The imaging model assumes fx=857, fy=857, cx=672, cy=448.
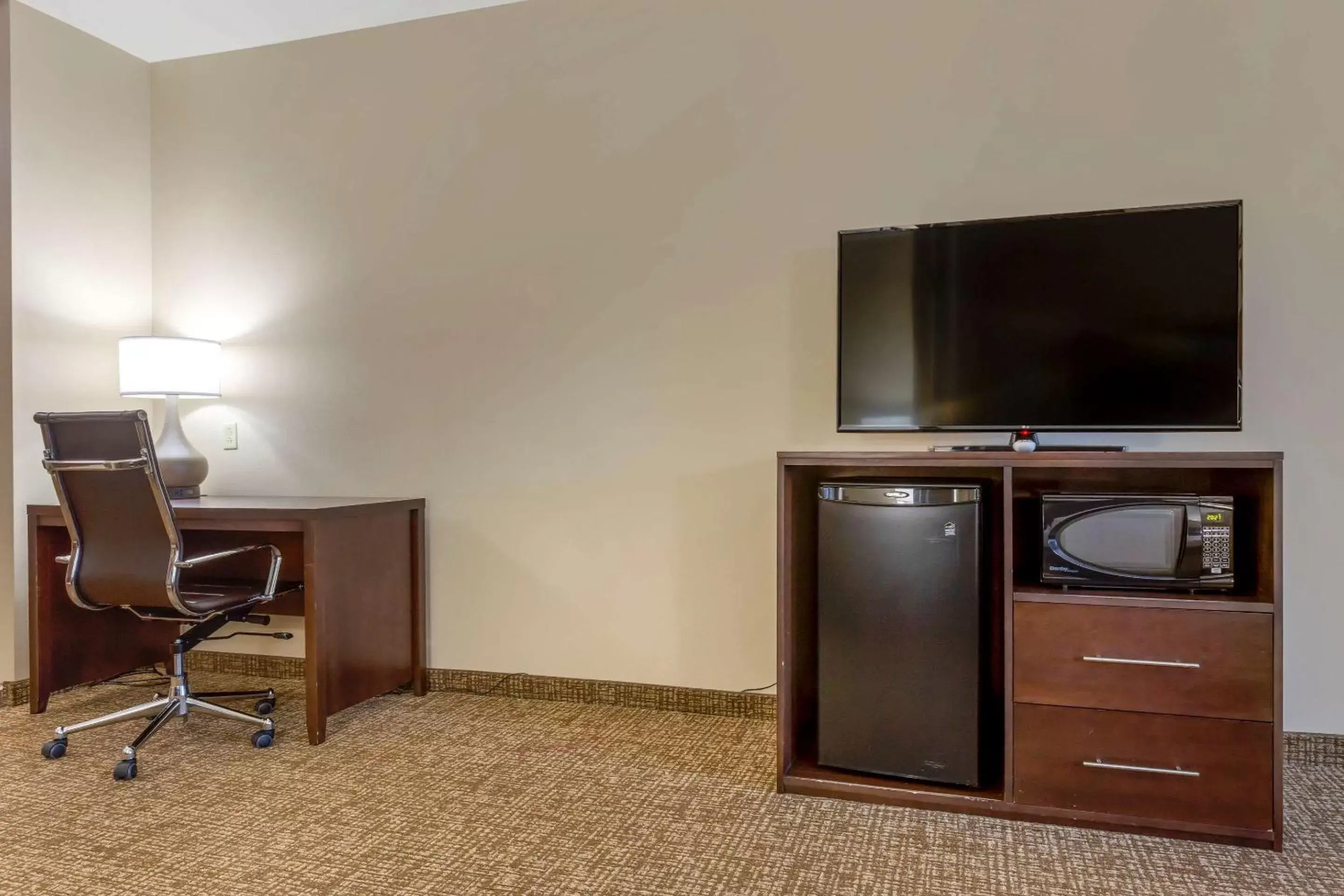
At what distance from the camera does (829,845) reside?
73.8 inches

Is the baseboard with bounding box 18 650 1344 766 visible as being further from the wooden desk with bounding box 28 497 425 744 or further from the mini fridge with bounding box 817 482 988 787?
the mini fridge with bounding box 817 482 988 787

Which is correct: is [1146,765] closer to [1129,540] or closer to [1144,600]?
[1144,600]

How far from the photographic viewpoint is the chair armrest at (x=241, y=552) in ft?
7.77

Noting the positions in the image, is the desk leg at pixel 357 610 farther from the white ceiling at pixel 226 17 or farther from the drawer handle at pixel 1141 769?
the drawer handle at pixel 1141 769

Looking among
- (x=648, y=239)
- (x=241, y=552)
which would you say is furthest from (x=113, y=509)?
(x=648, y=239)

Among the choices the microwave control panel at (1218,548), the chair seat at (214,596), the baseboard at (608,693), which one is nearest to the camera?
the microwave control panel at (1218,548)

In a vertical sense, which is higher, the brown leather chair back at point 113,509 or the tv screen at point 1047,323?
the tv screen at point 1047,323

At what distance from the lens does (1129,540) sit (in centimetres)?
203

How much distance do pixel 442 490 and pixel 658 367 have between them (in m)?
0.92

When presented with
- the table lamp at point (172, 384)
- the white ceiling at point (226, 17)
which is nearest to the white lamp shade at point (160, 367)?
the table lamp at point (172, 384)

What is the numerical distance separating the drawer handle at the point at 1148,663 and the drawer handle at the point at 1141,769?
22 centimetres

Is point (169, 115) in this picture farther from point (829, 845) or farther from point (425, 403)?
point (829, 845)

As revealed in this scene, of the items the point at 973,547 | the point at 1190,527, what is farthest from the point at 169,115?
the point at 1190,527

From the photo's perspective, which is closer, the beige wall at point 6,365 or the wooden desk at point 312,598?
the wooden desk at point 312,598
